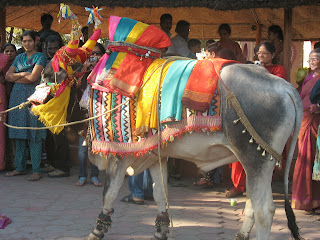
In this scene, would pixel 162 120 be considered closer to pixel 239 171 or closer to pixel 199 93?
pixel 199 93

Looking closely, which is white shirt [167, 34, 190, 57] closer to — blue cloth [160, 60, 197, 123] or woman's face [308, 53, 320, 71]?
woman's face [308, 53, 320, 71]

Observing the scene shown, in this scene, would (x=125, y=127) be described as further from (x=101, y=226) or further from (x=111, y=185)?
(x=101, y=226)

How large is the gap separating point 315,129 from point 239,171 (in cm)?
120

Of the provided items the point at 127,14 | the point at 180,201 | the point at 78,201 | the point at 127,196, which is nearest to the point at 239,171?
the point at 180,201

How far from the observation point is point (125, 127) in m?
4.14

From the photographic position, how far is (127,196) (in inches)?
236

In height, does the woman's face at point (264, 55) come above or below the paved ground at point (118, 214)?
above

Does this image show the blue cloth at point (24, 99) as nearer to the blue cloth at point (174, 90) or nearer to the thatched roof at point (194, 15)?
the thatched roof at point (194, 15)

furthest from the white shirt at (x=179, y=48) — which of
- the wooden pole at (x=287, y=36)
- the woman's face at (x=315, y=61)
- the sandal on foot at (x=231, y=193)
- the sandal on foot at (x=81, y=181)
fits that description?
the sandal on foot at (x=81, y=181)

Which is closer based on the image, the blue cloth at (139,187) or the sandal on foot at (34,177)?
the blue cloth at (139,187)

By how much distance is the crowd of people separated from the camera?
559cm

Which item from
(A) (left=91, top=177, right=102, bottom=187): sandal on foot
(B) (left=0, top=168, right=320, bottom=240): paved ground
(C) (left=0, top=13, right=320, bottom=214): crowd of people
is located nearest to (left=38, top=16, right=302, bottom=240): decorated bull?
(B) (left=0, top=168, right=320, bottom=240): paved ground

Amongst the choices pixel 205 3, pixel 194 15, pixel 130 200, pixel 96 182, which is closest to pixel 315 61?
pixel 205 3

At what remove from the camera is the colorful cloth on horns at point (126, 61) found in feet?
13.4
